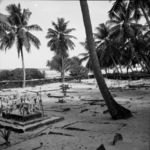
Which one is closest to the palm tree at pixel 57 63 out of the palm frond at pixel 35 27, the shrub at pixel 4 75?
the shrub at pixel 4 75

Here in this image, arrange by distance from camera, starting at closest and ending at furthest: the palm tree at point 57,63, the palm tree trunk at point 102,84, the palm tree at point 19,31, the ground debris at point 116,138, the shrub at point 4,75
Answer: the ground debris at point 116,138 → the palm tree trunk at point 102,84 → the palm tree at point 19,31 → the shrub at point 4,75 → the palm tree at point 57,63

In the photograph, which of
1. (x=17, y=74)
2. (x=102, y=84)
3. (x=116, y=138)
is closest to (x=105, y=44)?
(x=17, y=74)

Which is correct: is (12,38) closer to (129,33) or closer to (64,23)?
(64,23)

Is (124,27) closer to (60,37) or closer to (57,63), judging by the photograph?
(60,37)

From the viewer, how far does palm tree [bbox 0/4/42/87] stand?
24.5 m

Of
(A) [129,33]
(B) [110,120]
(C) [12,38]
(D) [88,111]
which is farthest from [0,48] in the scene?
(B) [110,120]

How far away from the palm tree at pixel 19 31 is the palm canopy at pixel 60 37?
19.3 ft

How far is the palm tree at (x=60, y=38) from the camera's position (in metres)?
32.2

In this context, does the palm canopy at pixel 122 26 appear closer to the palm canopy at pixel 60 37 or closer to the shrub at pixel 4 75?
the palm canopy at pixel 60 37

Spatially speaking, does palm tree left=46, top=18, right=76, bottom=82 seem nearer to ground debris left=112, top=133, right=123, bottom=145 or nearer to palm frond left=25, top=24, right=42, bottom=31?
palm frond left=25, top=24, right=42, bottom=31

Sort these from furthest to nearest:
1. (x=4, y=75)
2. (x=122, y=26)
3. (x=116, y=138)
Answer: (x=4, y=75) → (x=122, y=26) → (x=116, y=138)

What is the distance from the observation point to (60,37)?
32.5m

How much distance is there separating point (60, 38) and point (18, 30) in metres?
A: 8.85

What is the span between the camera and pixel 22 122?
21.9ft
